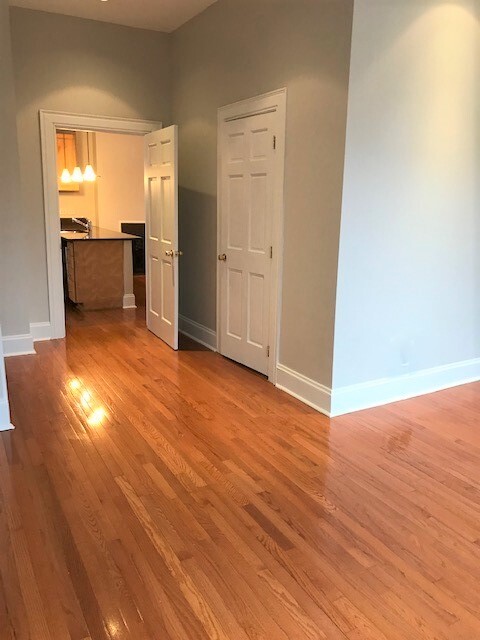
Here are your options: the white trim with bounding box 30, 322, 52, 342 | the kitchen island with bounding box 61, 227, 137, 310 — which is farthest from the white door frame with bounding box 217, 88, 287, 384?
the kitchen island with bounding box 61, 227, 137, 310

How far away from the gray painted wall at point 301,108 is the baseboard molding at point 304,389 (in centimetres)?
5

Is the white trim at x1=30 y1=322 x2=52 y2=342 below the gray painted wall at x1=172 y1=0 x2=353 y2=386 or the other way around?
below

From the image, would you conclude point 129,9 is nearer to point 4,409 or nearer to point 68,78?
point 68,78

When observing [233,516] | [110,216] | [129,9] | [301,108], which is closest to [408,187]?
[301,108]

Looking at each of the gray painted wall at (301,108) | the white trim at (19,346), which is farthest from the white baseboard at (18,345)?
the gray painted wall at (301,108)

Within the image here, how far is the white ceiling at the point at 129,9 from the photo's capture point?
14.7 ft

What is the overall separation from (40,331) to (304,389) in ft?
9.29

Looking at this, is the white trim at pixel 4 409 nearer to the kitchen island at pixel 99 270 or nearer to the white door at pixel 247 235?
the white door at pixel 247 235

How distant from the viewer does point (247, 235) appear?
422 centimetres

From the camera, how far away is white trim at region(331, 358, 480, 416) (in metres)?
3.50

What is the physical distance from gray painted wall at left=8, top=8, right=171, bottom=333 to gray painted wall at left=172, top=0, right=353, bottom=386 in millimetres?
771

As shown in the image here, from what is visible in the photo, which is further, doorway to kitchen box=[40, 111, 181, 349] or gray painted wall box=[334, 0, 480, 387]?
doorway to kitchen box=[40, 111, 181, 349]

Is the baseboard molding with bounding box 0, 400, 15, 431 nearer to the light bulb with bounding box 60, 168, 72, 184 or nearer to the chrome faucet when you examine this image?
the chrome faucet

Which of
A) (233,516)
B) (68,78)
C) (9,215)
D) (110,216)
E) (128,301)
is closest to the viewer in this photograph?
(233,516)
